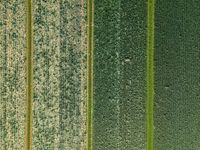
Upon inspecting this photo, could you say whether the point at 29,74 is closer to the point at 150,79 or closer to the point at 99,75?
the point at 99,75

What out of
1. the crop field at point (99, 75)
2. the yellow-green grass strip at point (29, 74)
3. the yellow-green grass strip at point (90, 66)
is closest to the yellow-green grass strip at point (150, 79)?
the crop field at point (99, 75)

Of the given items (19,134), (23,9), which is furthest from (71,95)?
(23,9)

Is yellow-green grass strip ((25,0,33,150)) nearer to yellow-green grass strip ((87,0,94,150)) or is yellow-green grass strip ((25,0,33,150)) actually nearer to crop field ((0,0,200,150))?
crop field ((0,0,200,150))

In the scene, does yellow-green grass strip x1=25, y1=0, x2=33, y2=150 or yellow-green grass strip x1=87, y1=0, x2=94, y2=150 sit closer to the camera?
yellow-green grass strip x1=25, y1=0, x2=33, y2=150

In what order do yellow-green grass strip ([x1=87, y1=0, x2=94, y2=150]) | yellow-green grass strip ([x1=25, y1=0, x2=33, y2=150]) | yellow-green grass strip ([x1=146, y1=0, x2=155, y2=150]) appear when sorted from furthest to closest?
yellow-green grass strip ([x1=146, y1=0, x2=155, y2=150]), yellow-green grass strip ([x1=87, y1=0, x2=94, y2=150]), yellow-green grass strip ([x1=25, y1=0, x2=33, y2=150])

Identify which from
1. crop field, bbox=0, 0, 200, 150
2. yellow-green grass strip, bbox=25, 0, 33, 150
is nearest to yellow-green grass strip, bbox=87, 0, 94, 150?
crop field, bbox=0, 0, 200, 150

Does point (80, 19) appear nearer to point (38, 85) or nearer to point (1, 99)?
point (38, 85)
